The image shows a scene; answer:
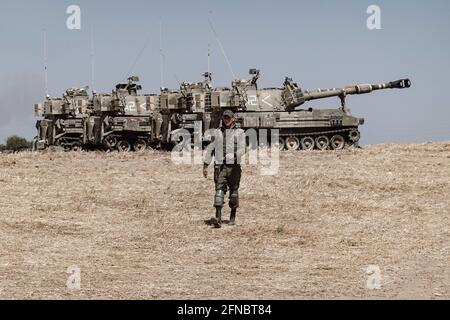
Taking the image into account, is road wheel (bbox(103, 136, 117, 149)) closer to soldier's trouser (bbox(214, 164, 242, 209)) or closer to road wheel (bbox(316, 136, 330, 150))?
road wheel (bbox(316, 136, 330, 150))

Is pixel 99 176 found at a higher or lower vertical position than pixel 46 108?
lower

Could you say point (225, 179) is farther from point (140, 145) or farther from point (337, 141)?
point (140, 145)

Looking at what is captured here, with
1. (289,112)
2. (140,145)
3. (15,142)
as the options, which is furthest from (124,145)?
(15,142)

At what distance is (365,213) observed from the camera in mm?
14898

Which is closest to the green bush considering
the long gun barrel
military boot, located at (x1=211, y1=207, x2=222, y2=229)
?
the long gun barrel

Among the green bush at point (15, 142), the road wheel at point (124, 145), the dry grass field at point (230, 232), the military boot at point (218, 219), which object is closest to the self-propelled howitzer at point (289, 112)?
the road wheel at point (124, 145)

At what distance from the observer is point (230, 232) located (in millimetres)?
12789

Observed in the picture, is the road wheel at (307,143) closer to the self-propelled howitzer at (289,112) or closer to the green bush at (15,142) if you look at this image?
the self-propelled howitzer at (289,112)

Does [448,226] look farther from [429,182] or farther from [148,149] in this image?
[148,149]

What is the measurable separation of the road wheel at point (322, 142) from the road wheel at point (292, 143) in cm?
83
